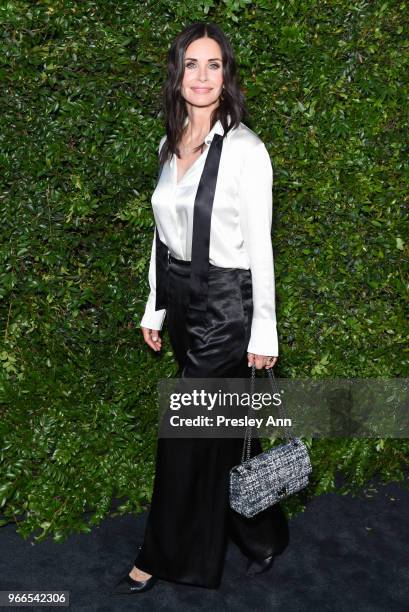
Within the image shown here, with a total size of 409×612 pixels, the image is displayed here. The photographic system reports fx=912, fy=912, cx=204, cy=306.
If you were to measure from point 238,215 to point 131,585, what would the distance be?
5.93 ft

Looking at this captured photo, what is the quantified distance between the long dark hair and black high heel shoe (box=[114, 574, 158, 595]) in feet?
6.51

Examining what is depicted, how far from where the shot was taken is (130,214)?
4.62 meters

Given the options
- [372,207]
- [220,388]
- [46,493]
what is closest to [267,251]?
[220,388]

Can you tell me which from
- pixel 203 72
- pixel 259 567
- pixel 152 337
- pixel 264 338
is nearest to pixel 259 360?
pixel 264 338

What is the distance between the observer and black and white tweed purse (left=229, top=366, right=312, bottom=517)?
3852 millimetres

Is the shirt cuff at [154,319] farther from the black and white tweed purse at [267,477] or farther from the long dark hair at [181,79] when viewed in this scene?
the long dark hair at [181,79]

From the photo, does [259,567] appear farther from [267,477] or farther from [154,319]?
[154,319]

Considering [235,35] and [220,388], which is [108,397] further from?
[235,35]

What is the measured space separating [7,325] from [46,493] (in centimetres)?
92

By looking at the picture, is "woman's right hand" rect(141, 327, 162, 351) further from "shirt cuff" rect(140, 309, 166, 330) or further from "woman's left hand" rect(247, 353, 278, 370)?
"woman's left hand" rect(247, 353, 278, 370)

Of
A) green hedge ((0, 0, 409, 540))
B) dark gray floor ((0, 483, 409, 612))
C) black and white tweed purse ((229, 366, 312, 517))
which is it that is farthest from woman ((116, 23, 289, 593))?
green hedge ((0, 0, 409, 540))

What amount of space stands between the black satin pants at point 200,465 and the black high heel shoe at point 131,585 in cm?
8

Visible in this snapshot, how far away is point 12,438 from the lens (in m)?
4.82

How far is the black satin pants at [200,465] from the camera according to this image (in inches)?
155
